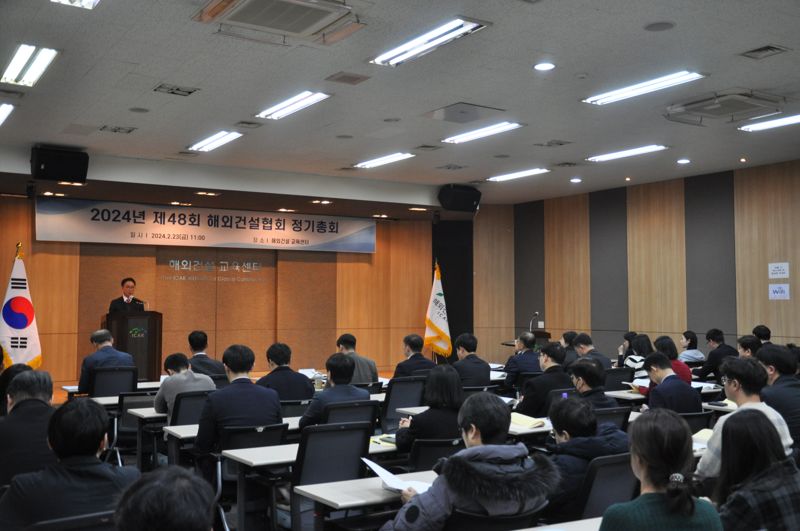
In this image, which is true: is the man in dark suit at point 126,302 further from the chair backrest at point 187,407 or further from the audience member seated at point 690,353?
the audience member seated at point 690,353

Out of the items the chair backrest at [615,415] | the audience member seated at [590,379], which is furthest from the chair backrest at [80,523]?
the audience member seated at [590,379]

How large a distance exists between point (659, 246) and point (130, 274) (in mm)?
9461

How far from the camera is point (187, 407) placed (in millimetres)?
5770

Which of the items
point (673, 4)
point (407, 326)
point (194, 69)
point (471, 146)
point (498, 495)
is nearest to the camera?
point (498, 495)

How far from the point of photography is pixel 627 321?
559 inches

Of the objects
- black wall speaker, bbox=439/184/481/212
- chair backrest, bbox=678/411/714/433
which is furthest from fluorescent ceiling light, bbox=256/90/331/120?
black wall speaker, bbox=439/184/481/212

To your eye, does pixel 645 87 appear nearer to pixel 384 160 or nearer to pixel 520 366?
pixel 520 366

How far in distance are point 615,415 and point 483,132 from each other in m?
5.38

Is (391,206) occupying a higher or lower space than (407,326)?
higher

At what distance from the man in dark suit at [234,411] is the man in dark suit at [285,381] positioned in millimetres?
1107

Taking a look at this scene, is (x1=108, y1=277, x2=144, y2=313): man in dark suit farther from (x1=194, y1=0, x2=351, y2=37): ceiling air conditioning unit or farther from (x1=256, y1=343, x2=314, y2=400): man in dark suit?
(x1=194, y1=0, x2=351, y2=37): ceiling air conditioning unit

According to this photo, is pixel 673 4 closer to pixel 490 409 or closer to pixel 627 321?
pixel 490 409

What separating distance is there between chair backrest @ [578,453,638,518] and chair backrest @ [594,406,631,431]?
1.34 meters

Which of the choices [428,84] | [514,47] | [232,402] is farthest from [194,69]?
[232,402]
